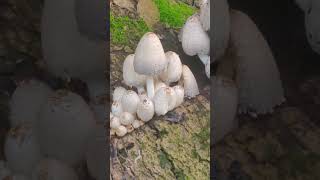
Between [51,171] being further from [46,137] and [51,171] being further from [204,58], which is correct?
[204,58]

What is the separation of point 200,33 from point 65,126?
307 mm

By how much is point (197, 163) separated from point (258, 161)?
13 cm

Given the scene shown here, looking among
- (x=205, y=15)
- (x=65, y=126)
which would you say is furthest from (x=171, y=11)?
(x=65, y=126)

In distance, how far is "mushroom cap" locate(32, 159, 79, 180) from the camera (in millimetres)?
737

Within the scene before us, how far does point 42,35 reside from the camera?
0.71 m

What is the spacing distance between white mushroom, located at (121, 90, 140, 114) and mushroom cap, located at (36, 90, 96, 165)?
0.16 m

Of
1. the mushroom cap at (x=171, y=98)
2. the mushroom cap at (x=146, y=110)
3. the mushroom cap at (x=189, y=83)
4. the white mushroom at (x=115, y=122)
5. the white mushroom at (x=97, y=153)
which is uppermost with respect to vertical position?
the mushroom cap at (x=189, y=83)

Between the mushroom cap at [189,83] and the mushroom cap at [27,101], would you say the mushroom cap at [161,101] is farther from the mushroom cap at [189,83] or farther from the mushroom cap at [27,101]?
the mushroom cap at [27,101]

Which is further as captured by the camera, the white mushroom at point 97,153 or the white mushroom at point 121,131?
the white mushroom at point 121,131

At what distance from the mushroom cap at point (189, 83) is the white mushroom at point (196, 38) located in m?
0.04

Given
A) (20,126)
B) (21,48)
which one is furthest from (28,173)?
(21,48)

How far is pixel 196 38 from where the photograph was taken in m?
0.82

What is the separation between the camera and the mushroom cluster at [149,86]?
33.3 inches

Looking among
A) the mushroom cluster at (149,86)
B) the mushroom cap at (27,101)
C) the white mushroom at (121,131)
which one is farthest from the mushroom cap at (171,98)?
the mushroom cap at (27,101)
